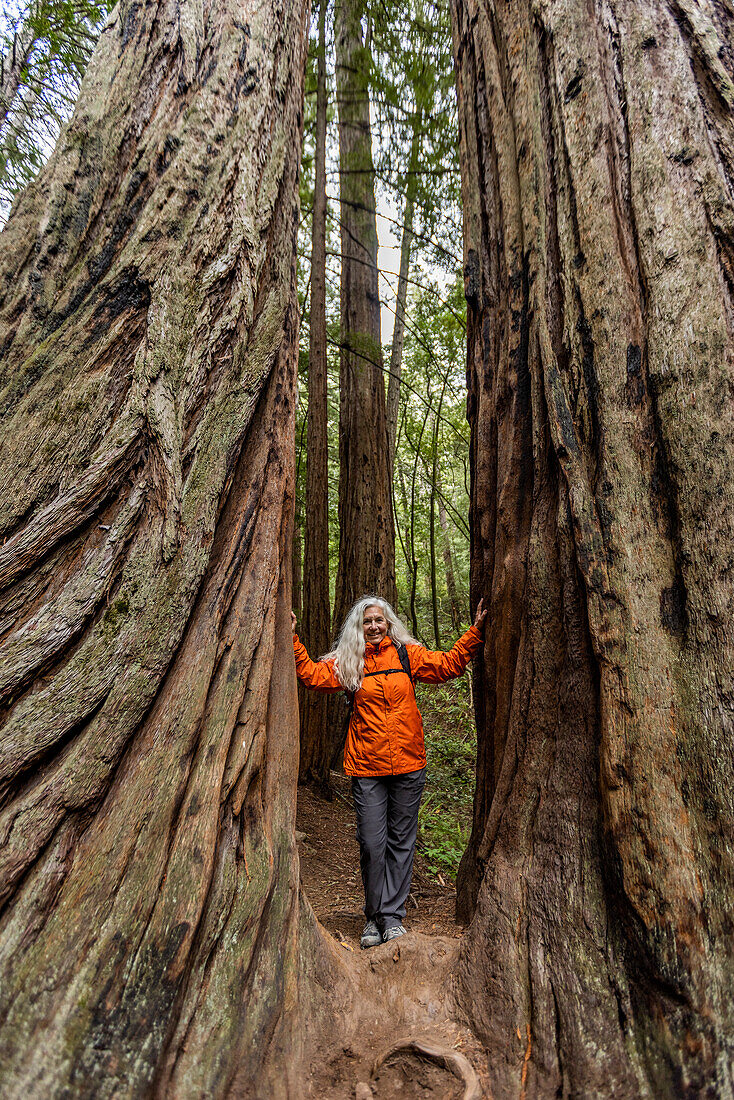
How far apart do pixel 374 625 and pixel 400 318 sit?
786 centimetres

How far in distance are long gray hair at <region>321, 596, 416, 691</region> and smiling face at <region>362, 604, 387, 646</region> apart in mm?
24

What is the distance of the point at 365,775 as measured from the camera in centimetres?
327

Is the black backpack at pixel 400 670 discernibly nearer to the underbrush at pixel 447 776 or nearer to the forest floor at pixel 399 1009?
the forest floor at pixel 399 1009

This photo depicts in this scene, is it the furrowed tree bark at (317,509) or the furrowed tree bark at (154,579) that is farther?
→ the furrowed tree bark at (317,509)

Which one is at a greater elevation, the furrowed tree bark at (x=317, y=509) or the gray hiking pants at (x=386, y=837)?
the furrowed tree bark at (x=317, y=509)

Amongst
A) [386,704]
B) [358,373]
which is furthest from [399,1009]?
[358,373]

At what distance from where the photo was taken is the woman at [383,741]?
10.3 ft

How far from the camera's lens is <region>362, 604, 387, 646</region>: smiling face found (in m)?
3.58

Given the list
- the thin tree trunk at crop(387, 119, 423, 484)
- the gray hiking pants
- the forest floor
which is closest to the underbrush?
the forest floor

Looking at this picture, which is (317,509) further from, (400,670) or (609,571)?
(609,571)

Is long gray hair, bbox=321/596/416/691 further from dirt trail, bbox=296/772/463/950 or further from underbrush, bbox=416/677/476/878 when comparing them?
underbrush, bbox=416/677/476/878

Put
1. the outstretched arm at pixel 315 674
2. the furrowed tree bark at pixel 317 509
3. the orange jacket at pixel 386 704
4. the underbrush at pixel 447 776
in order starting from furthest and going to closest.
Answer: the furrowed tree bark at pixel 317 509 → the underbrush at pixel 447 776 → the outstretched arm at pixel 315 674 → the orange jacket at pixel 386 704

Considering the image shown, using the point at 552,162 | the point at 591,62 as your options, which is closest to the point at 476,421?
the point at 552,162

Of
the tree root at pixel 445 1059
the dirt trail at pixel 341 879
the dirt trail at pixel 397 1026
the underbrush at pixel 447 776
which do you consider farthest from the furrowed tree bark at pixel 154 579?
the underbrush at pixel 447 776
